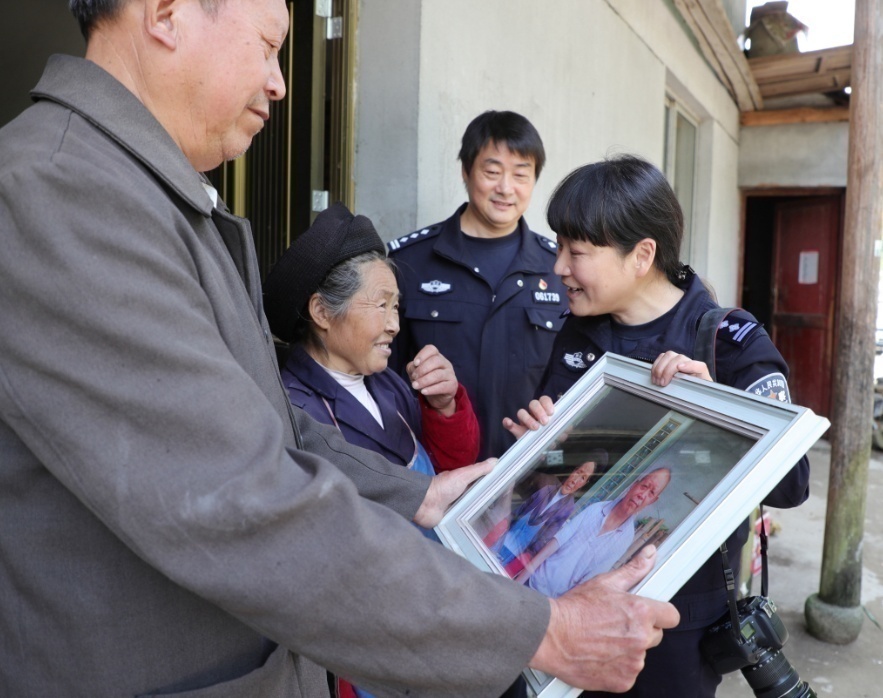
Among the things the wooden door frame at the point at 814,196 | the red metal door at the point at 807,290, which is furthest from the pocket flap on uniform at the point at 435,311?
the red metal door at the point at 807,290

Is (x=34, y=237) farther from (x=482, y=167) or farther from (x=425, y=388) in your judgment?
(x=482, y=167)

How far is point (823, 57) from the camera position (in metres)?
7.49

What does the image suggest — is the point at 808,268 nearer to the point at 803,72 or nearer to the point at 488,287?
the point at 803,72

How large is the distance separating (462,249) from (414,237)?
18cm

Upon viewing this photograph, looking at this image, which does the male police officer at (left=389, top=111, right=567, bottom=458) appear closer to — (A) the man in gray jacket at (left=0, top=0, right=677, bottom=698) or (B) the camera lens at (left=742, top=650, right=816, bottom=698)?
(B) the camera lens at (left=742, top=650, right=816, bottom=698)

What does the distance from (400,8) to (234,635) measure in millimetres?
2471

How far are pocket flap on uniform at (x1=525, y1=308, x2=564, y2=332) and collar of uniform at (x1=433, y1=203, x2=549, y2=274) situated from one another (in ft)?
0.50

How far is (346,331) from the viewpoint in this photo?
202cm

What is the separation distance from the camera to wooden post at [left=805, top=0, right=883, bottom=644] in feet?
12.9

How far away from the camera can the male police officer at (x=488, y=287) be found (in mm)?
2748

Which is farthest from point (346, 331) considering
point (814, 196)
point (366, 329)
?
point (814, 196)

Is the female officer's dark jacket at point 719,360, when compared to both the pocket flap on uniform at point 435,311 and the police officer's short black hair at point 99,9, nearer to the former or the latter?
the pocket flap on uniform at point 435,311

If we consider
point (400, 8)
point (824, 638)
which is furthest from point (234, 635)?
point (824, 638)

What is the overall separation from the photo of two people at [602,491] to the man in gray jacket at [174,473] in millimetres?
128
